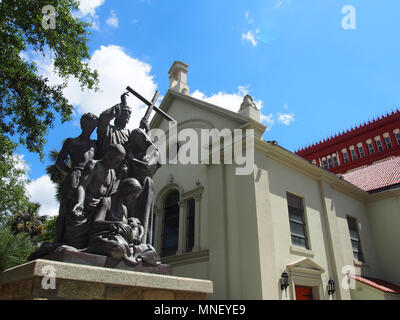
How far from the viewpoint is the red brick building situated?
37969mm

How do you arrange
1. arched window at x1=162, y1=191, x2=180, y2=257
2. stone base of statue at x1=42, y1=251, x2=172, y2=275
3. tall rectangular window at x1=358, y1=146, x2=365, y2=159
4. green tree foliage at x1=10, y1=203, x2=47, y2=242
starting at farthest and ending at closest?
1. tall rectangular window at x1=358, y1=146, x2=365, y2=159
2. green tree foliage at x1=10, y1=203, x2=47, y2=242
3. arched window at x1=162, y1=191, x2=180, y2=257
4. stone base of statue at x1=42, y1=251, x2=172, y2=275

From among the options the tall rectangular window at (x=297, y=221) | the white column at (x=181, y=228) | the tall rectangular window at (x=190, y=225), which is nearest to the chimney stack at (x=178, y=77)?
the tall rectangular window at (x=190, y=225)

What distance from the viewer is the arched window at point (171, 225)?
1364cm

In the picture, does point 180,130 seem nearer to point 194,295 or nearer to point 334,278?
point 334,278

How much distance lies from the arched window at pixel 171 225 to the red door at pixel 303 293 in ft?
17.3

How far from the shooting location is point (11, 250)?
1769cm

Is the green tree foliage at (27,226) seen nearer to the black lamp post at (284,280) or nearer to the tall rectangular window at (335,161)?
the black lamp post at (284,280)

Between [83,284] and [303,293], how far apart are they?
33.3 ft

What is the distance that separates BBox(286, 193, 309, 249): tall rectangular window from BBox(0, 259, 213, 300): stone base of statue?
28.5ft

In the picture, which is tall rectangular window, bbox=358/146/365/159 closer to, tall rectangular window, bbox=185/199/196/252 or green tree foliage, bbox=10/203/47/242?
tall rectangular window, bbox=185/199/196/252

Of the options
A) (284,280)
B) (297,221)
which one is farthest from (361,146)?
(284,280)

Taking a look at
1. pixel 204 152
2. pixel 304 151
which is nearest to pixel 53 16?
pixel 204 152

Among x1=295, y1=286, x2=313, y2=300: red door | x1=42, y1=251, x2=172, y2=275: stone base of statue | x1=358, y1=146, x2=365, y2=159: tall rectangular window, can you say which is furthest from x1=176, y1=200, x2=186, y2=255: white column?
x1=358, y1=146, x2=365, y2=159: tall rectangular window

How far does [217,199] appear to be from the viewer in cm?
1212
